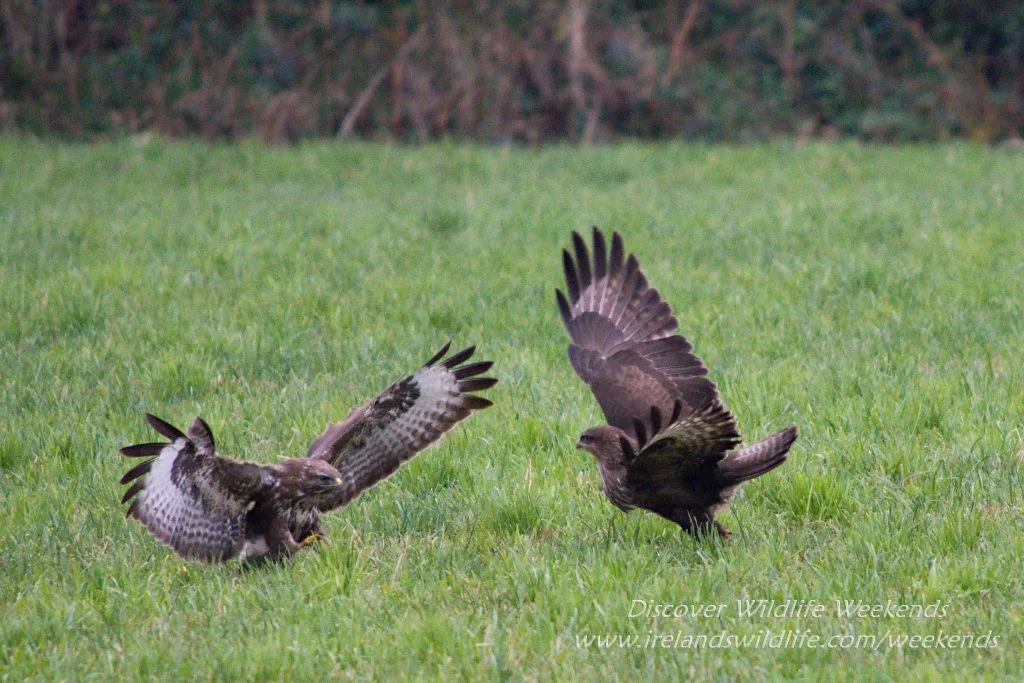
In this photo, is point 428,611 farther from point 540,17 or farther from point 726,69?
point 726,69

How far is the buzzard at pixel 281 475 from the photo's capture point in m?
4.14

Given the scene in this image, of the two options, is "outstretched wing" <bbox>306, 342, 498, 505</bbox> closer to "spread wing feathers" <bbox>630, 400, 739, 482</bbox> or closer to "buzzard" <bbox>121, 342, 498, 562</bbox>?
"buzzard" <bbox>121, 342, 498, 562</bbox>

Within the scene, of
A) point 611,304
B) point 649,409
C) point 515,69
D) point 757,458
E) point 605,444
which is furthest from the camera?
point 515,69

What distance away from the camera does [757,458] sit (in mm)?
4352

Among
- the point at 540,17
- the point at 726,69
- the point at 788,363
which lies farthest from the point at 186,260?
the point at 726,69

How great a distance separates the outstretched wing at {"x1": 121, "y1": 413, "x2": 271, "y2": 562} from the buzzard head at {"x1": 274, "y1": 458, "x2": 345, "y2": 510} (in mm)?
66

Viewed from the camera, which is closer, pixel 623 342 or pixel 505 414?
pixel 623 342

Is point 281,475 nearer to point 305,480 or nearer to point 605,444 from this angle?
point 305,480

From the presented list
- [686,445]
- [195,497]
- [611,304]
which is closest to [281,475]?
[195,497]

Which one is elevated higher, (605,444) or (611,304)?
(611,304)

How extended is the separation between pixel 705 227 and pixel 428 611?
5835 mm

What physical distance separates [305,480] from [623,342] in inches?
62.7

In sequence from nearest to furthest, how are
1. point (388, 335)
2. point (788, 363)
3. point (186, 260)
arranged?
point (788, 363) → point (388, 335) → point (186, 260)

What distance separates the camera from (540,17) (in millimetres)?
15445
